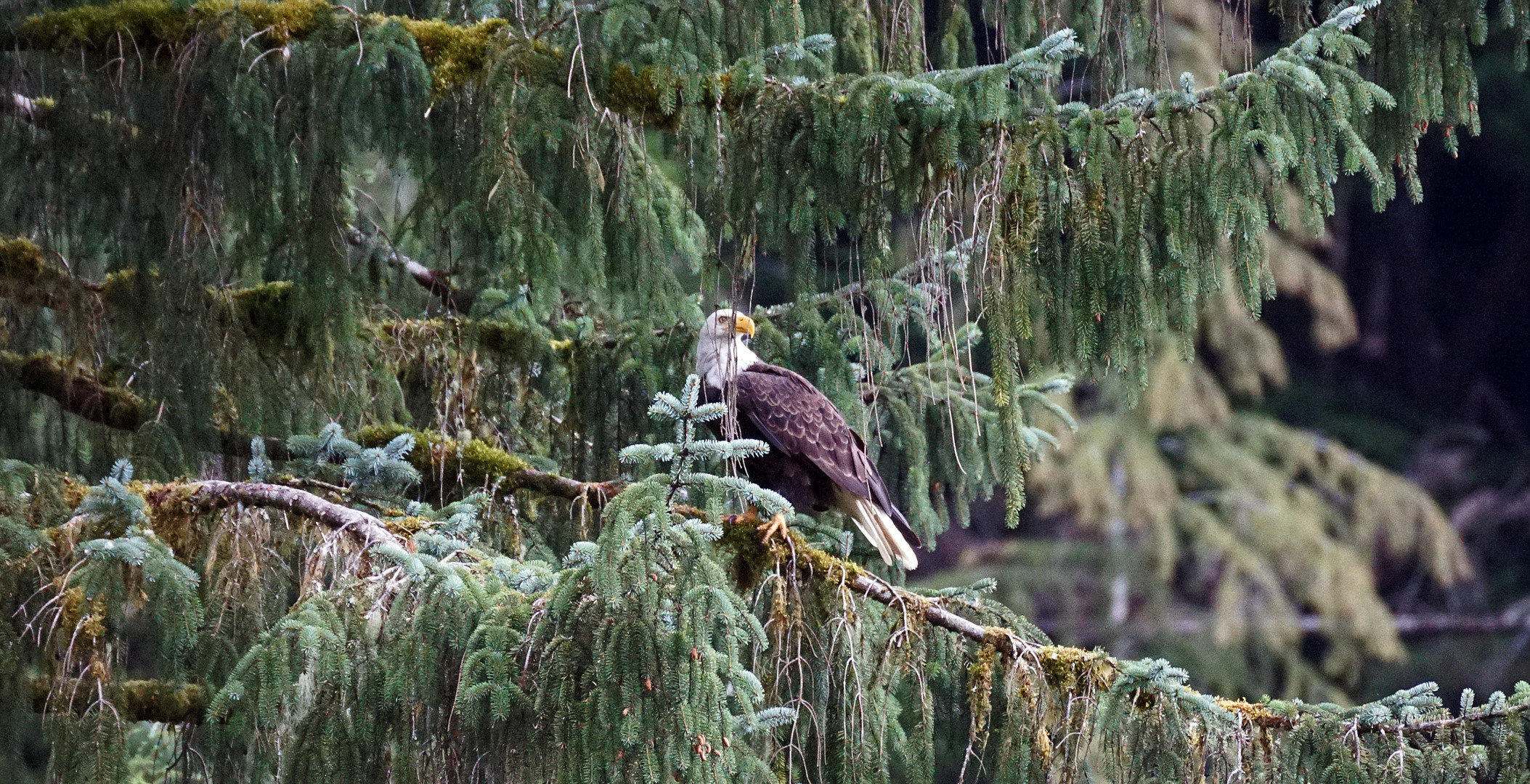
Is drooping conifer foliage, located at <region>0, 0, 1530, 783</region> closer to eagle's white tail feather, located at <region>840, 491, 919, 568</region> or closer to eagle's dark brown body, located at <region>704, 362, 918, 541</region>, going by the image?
eagle's dark brown body, located at <region>704, 362, 918, 541</region>

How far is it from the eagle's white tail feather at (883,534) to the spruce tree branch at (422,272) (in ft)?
5.10

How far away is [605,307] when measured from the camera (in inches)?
201

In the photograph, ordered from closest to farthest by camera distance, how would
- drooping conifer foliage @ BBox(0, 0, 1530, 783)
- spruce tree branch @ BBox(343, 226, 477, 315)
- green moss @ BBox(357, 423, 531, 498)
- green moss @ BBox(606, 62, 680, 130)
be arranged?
drooping conifer foliage @ BBox(0, 0, 1530, 783), green moss @ BBox(606, 62, 680, 130), green moss @ BBox(357, 423, 531, 498), spruce tree branch @ BBox(343, 226, 477, 315)

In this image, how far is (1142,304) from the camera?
3842 mm

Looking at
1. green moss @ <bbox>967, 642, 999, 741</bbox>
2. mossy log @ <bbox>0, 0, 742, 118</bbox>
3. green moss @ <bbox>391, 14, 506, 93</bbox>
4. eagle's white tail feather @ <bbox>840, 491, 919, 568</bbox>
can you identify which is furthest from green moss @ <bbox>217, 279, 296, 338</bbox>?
green moss @ <bbox>967, 642, 999, 741</bbox>

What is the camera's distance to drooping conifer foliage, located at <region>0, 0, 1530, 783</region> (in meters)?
3.15

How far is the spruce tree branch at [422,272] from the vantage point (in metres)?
5.39

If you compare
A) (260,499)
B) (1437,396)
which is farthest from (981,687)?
(1437,396)

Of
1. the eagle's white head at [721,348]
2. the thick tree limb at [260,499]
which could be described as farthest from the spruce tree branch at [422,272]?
the thick tree limb at [260,499]

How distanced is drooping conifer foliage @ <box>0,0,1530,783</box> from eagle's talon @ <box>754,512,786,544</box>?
0.20 ft

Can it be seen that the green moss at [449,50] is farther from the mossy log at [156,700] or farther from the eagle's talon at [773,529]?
the mossy log at [156,700]

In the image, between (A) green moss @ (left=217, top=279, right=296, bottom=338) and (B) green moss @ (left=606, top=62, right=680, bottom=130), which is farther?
(A) green moss @ (left=217, top=279, right=296, bottom=338)

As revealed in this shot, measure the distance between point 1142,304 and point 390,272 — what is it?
9.66 ft

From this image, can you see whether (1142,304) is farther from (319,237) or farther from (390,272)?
(390,272)
